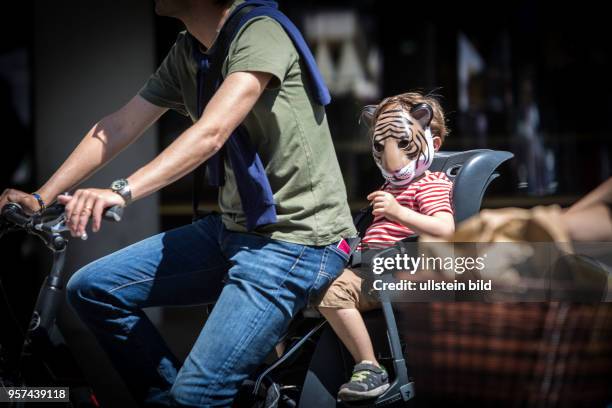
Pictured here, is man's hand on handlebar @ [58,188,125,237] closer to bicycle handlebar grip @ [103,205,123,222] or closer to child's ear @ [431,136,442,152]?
bicycle handlebar grip @ [103,205,123,222]

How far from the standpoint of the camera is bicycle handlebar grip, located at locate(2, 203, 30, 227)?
88.7 inches

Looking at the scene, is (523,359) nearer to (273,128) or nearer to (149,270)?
(273,128)

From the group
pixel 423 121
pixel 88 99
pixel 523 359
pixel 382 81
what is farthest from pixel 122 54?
pixel 523 359

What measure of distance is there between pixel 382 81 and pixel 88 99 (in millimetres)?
2449

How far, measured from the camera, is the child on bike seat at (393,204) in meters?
2.30

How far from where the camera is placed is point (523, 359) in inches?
57.6

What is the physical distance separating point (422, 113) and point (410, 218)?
36 cm

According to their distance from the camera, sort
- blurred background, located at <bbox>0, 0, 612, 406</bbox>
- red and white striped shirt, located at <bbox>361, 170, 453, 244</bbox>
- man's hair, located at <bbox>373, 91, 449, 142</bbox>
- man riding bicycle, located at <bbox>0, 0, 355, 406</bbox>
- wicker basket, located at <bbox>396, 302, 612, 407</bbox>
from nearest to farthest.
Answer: wicker basket, located at <bbox>396, 302, 612, 407</bbox>, man riding bicycle, located at <bbox>0, 0, 355, 406</bbox>, red and white striped shirt, located at <bbox>361, 170, 453, 244</bbox>, man's hair, located at <bbox>373, 91, 449, 142</bbox>, blurred background, located at <bbox>0, 0, 612, 406</bbox>

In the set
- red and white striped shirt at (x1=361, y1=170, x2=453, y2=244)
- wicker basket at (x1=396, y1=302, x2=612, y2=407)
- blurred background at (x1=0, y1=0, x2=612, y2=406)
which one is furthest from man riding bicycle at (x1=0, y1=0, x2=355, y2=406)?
blurred background at (x1=0, y1=0, x2=612, y2=406)

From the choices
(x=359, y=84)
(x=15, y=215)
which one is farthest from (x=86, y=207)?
(x=359, y=84)

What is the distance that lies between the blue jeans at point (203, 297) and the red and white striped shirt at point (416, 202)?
20 centimetres

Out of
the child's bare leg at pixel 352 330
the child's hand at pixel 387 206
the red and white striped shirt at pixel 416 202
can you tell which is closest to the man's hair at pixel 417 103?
the red and white striped shirt at pixel 416 202

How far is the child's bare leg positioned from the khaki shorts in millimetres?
17

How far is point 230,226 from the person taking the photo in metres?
2.29
